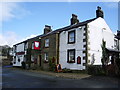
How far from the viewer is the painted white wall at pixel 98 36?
18070mm

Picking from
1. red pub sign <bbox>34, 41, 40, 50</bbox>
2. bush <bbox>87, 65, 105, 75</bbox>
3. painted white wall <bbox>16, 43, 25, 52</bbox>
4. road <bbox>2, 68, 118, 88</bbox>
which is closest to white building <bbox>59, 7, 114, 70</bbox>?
bush <bbox>87, 65, 105, 75</bbox>

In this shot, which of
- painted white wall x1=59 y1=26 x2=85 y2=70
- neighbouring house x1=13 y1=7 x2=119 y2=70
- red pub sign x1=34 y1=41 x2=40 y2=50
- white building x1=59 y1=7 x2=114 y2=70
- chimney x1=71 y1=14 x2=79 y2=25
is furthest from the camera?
red pub sign x1=34 y1=41 x2=40 y2=50

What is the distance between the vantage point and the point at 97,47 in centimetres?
1877

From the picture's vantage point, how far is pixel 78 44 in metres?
18.3

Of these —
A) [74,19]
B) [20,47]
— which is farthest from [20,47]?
[74,19]

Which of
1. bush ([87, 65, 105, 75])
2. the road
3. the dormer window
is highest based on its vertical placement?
the dormer window

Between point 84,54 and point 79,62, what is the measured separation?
4.27 feet

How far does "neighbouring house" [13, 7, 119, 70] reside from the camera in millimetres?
17578

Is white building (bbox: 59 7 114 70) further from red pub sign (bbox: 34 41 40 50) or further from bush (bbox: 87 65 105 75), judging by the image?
red pub sign (bbox: 34 41 40 50)

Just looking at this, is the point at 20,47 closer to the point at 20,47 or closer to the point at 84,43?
the point at 20,47

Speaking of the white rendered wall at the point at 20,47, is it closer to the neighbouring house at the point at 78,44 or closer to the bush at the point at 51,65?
the neighbouring house at the point at 78,44

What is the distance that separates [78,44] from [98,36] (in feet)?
11.3

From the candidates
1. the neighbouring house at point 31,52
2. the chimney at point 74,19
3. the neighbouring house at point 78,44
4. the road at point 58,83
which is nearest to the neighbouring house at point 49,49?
the neighbouring house at point 78,44

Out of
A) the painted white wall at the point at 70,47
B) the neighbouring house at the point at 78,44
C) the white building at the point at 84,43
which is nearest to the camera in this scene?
the white building at the point at 84,43
